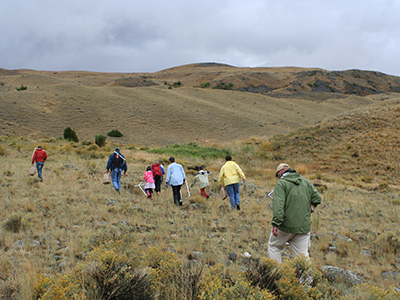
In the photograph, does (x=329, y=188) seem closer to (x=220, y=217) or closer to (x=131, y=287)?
(x=220, y=217)

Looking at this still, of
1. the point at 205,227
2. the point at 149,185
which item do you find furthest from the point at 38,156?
the point at 205,227

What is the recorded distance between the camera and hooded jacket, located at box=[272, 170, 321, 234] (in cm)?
410

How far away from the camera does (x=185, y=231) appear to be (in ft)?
21.8

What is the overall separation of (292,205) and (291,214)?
0.13 meters

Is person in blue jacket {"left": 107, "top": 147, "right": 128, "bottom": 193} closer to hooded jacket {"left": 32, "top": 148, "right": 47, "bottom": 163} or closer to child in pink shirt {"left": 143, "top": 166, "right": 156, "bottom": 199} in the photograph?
child in pink shirt {"left": 143, "top": 166, "right": 156, "bottom": 199}

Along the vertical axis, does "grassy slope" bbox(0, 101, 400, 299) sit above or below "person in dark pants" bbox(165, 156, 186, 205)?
below

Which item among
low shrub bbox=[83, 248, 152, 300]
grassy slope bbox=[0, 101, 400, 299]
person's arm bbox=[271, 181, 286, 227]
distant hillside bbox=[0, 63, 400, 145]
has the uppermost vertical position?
distant hillside bbox=[0, 63, 400, 145]

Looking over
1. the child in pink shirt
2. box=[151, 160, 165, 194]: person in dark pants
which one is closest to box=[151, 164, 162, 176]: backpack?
box=[151, 160, 165, 194]: person in dark pants

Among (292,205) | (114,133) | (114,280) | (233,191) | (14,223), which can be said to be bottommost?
(14,223)

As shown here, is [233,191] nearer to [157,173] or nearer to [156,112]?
[157,173]

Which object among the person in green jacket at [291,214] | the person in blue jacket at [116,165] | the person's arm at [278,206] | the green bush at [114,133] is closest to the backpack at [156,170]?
the person in blue jacket at [116,165]

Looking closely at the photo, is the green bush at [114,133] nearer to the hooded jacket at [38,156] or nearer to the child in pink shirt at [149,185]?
the hooded jacket at [38,156]

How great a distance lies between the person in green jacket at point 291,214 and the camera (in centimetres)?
410

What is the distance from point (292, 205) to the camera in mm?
4148
